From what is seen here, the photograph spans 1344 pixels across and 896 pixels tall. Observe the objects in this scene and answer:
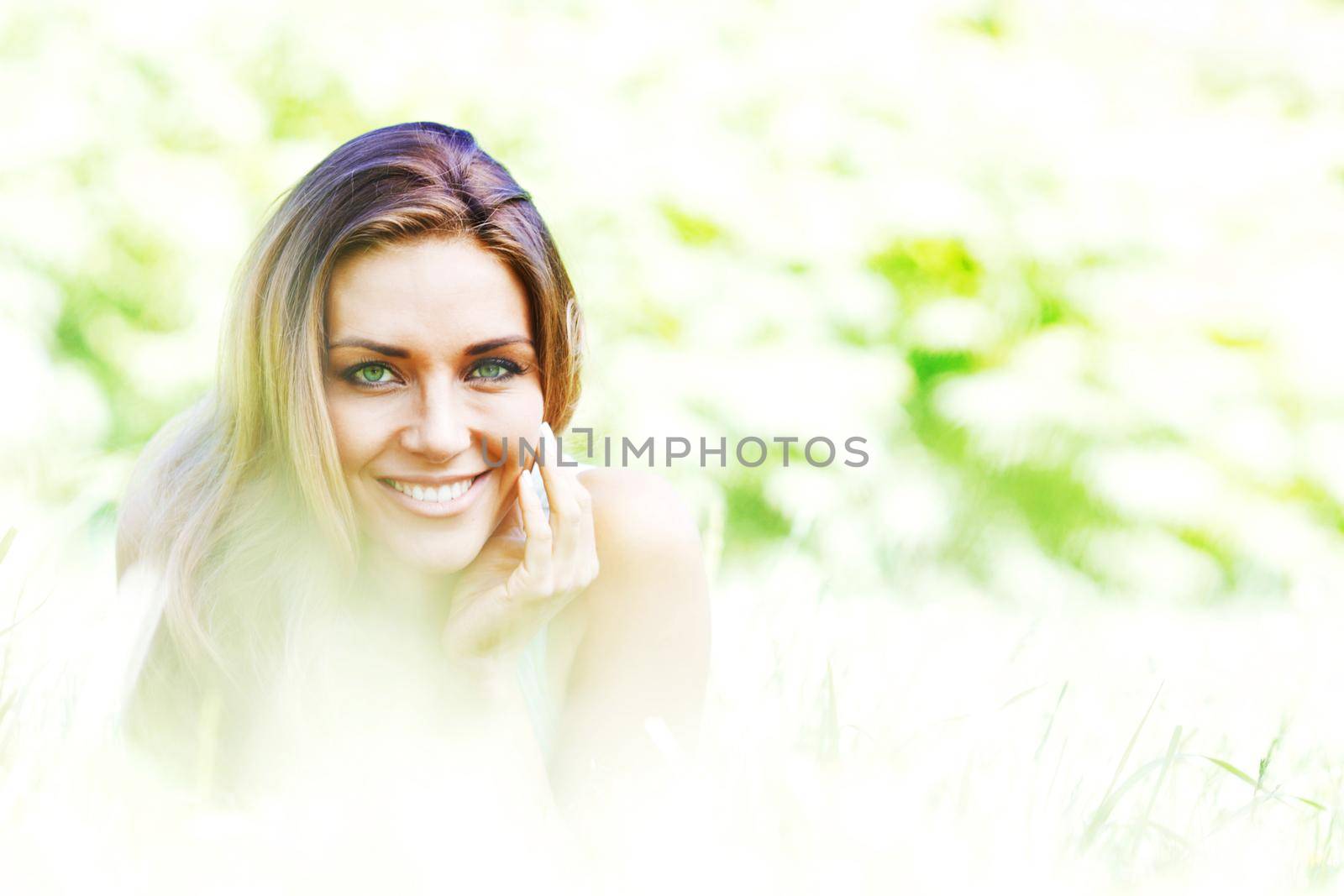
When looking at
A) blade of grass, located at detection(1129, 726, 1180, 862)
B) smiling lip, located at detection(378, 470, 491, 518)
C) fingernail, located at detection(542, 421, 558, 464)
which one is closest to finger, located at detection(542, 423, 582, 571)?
fingernail, located at detection(542, 421, 558, 464)

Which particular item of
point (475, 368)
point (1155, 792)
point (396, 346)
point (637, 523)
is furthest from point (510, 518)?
point (1155, 792)

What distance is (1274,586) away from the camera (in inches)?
143

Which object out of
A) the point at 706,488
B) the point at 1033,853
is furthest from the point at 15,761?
the point at 706,488

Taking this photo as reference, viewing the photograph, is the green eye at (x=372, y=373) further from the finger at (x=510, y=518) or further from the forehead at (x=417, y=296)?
the finger at (x=510, y=518)

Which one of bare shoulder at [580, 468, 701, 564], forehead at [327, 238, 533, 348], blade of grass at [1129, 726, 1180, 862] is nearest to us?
blade of grass at [1129, 726, 1180, 862]

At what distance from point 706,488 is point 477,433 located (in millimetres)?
2276

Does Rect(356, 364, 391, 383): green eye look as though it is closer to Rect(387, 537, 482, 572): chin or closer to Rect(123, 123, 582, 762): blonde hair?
Rect(123, 123, 582, 762): blonde hair

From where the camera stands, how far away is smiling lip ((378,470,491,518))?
1743mm

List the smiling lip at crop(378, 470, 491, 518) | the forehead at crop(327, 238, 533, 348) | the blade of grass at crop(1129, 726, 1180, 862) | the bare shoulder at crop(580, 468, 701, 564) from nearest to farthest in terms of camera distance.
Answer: the blade of grass at crop(1129, 726, 1180, 862), the forehead at crop(327, 238, 533, 348), the smiling lip at crop(378, 470, 491, 518), the bare shoulder at crop(580, 468, 701, 564)

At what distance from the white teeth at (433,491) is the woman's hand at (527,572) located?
10 cm

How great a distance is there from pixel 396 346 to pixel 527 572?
0.39 meters

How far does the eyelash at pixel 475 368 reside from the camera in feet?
5.57

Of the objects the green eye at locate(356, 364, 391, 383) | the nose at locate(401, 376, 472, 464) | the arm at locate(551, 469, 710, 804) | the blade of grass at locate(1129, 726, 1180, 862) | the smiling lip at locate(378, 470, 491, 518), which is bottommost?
the blade of grass at locate(1129, 726, 1180, 862)

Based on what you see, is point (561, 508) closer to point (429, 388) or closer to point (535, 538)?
point (535, 538)
